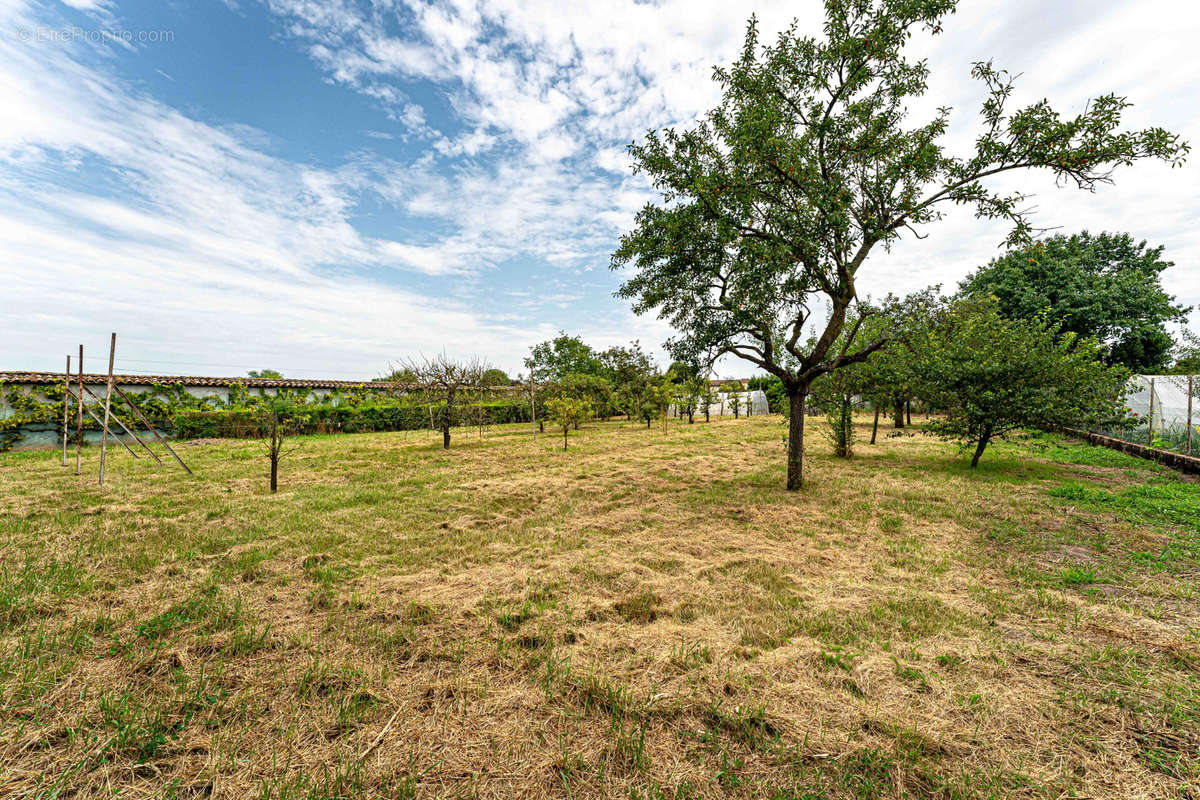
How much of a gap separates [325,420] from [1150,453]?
29.3 m

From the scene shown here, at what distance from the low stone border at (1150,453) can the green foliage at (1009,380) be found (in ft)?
5.35

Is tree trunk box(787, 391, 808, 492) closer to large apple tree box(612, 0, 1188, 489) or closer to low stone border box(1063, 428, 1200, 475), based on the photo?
large apple tree box(612, 0, 1188, 489)

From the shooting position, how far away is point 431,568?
4.80 m

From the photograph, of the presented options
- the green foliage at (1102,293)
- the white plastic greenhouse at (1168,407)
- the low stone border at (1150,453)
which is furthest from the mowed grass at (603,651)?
the green foliage at (1102,293)

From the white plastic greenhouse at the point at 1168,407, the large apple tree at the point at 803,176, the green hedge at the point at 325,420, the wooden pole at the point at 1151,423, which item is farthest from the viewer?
the green hedge at the point at 325,420

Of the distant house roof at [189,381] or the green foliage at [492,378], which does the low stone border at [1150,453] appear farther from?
the distant house roof at [189,381]

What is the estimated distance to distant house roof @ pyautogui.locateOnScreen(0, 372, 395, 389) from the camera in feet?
50.4

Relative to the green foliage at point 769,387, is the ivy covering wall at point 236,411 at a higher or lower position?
lower

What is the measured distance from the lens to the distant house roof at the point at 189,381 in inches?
605

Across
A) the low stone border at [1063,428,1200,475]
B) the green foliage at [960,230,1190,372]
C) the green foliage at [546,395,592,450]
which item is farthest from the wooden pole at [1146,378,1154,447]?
the green foliage at [546,395,592,450]

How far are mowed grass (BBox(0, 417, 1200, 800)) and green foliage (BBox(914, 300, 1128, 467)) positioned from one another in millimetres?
2739

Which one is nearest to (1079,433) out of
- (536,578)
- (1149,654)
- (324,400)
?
(1149,654)

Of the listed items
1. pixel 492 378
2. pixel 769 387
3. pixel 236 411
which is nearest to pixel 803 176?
pixel 492 378

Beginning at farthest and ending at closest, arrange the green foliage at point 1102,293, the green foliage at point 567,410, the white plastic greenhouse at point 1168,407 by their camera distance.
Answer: the green foliage at point 1102,293
the green foliage at point 567,410
the white plastic greenhouse at point 1168,407
